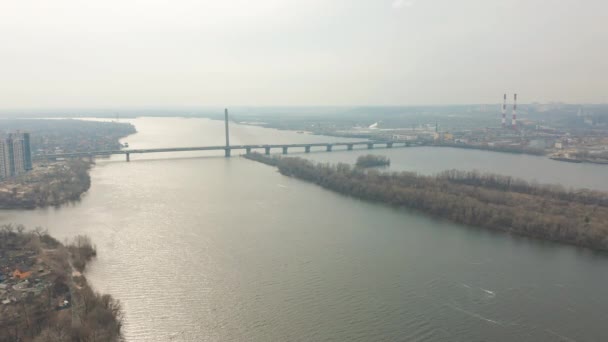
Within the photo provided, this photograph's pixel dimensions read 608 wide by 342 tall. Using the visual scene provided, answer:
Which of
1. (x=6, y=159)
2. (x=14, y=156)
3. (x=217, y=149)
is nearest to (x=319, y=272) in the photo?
(x=6, y=159)

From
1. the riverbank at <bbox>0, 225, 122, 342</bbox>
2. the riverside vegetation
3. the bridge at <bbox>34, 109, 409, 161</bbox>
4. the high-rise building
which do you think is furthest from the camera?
the bridge at <bbox>34, 109, 409, 161</bbox>

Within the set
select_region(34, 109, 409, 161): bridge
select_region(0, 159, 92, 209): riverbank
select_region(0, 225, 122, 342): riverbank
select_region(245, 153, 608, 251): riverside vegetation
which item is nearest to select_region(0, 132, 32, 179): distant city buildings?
select_region(0, 159, 92, 209): riverbank

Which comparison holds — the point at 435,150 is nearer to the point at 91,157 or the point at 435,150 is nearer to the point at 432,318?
the point at 91,157

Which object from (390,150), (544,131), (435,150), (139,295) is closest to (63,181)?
(139,295)

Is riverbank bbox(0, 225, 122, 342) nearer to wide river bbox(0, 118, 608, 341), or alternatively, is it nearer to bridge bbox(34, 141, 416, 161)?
wide river bbox(0, 118, 608, 341)

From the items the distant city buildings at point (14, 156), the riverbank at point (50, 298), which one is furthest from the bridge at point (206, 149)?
the riverbank at point (50, 298)

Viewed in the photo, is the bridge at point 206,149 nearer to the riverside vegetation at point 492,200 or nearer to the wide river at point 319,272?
the riverside vegetation at point 492,200
